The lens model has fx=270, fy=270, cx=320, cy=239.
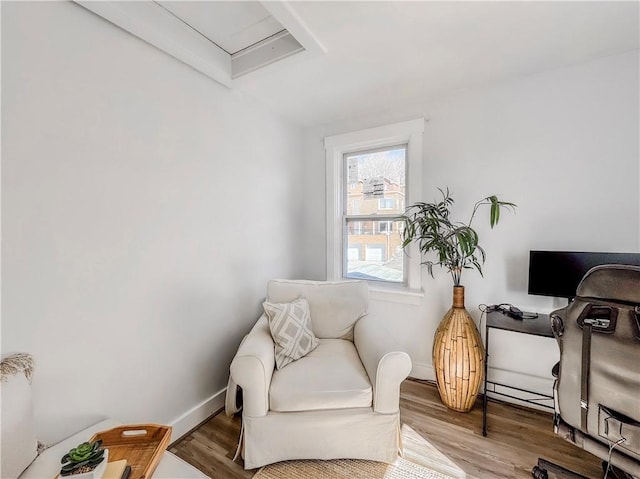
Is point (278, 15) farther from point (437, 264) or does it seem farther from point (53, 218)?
point (437, 264)

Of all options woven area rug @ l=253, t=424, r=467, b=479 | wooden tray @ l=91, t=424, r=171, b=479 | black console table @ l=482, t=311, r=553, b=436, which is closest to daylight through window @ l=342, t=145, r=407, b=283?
black console table @ l=482, t=311, r=553, b=436

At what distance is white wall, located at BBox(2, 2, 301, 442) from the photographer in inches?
43.2

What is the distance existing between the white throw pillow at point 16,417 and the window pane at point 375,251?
2272 mm

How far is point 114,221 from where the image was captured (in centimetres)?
137

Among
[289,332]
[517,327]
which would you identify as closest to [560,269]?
[517,327]

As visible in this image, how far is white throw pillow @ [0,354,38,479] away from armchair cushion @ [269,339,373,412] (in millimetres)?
923

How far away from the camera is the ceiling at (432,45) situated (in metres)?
1.34

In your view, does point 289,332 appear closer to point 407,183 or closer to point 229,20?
point 407,183

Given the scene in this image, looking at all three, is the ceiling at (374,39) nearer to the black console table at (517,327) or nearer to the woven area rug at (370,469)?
the black console table at (517,327)

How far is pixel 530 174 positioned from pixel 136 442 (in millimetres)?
2733

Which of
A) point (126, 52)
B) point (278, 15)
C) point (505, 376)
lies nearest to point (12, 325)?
point (126, 52)

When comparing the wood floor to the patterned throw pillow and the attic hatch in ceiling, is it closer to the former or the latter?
the patterned throw pillow

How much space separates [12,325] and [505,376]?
2.86 metres

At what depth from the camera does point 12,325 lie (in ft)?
3.49
